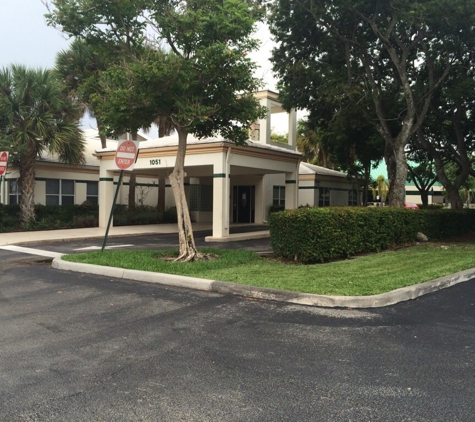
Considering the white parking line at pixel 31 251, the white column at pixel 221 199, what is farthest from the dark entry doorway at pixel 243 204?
the white parking line at pixel 31 251

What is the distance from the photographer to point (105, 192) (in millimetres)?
21344

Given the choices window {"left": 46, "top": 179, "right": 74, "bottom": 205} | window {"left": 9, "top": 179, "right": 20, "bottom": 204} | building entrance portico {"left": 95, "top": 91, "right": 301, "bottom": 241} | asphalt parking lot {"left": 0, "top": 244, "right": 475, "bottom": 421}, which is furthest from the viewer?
window {"left": 9, "top": 179, "right": 20, "bottom": 204}

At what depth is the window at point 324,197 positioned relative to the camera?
2975 cm

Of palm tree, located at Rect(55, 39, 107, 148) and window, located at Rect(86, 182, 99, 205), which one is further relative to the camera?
window, located at Rect(86, 182, 99, 205)

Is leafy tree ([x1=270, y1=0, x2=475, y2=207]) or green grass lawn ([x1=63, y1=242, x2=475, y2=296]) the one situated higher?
leafy tree ([x1=270, y1=0, x2=475, y2=207])

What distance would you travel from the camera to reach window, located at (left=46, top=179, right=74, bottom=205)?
77.6ft

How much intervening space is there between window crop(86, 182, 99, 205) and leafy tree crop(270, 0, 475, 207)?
12636mm

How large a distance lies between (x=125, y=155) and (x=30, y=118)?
9.38 meters

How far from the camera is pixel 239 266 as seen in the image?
10297mm

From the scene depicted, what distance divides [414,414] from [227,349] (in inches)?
81.0

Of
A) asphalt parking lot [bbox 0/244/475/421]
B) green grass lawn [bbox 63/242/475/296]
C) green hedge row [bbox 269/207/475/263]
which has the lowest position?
→ asphalt parking lot [bbox 0/244/475/421]

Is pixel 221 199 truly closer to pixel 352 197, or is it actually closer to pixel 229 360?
pixel 229 360

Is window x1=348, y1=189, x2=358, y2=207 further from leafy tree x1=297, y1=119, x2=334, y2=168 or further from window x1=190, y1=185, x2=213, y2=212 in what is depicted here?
window x1=190, y1=185, x2=213, y2=212

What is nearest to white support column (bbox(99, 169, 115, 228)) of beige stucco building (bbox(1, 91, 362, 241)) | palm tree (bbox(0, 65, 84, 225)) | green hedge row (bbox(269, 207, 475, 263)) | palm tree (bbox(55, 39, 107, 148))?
beige stucco building (bbox(1, 91, 362, 241))
